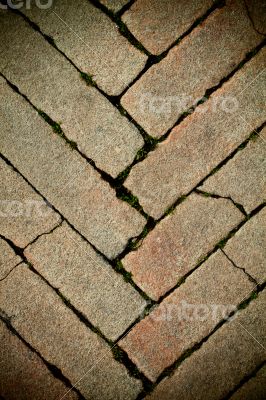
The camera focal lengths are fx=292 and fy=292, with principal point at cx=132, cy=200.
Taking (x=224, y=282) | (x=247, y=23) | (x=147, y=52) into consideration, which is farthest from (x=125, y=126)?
(x=224, y=282)

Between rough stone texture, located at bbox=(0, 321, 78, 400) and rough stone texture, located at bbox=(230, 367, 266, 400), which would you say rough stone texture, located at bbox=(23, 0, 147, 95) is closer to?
rough stone texture, located at bbox=(0, 321, 78, 400)

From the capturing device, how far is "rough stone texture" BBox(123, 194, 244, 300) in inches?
74.4

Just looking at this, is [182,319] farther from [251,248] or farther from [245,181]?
[245,181]

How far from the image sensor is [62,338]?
1.88 metres

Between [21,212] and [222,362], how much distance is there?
1613mm

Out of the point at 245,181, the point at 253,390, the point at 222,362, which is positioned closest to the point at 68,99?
the point at 245,181

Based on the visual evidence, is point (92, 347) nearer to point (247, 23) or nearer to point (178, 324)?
point (178, 324)

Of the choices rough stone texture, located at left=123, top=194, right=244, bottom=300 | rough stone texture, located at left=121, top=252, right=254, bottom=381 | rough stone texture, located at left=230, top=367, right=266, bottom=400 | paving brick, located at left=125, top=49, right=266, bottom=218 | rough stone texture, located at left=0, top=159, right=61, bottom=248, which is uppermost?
rough stone texture, located at left=0, top=159, right=61, bottom=248

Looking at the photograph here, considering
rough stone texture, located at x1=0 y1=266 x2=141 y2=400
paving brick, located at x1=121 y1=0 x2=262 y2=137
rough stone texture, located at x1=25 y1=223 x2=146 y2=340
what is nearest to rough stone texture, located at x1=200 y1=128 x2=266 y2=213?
paving brick, located at x1=121 y1=0 x2=262 y2=137

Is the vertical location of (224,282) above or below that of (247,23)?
below

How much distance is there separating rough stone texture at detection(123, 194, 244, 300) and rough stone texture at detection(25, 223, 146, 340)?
140 millimetres

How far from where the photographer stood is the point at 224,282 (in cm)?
189

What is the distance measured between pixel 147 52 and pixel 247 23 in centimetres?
67

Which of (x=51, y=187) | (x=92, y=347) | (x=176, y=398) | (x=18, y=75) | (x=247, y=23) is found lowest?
(x=176, y=398)
